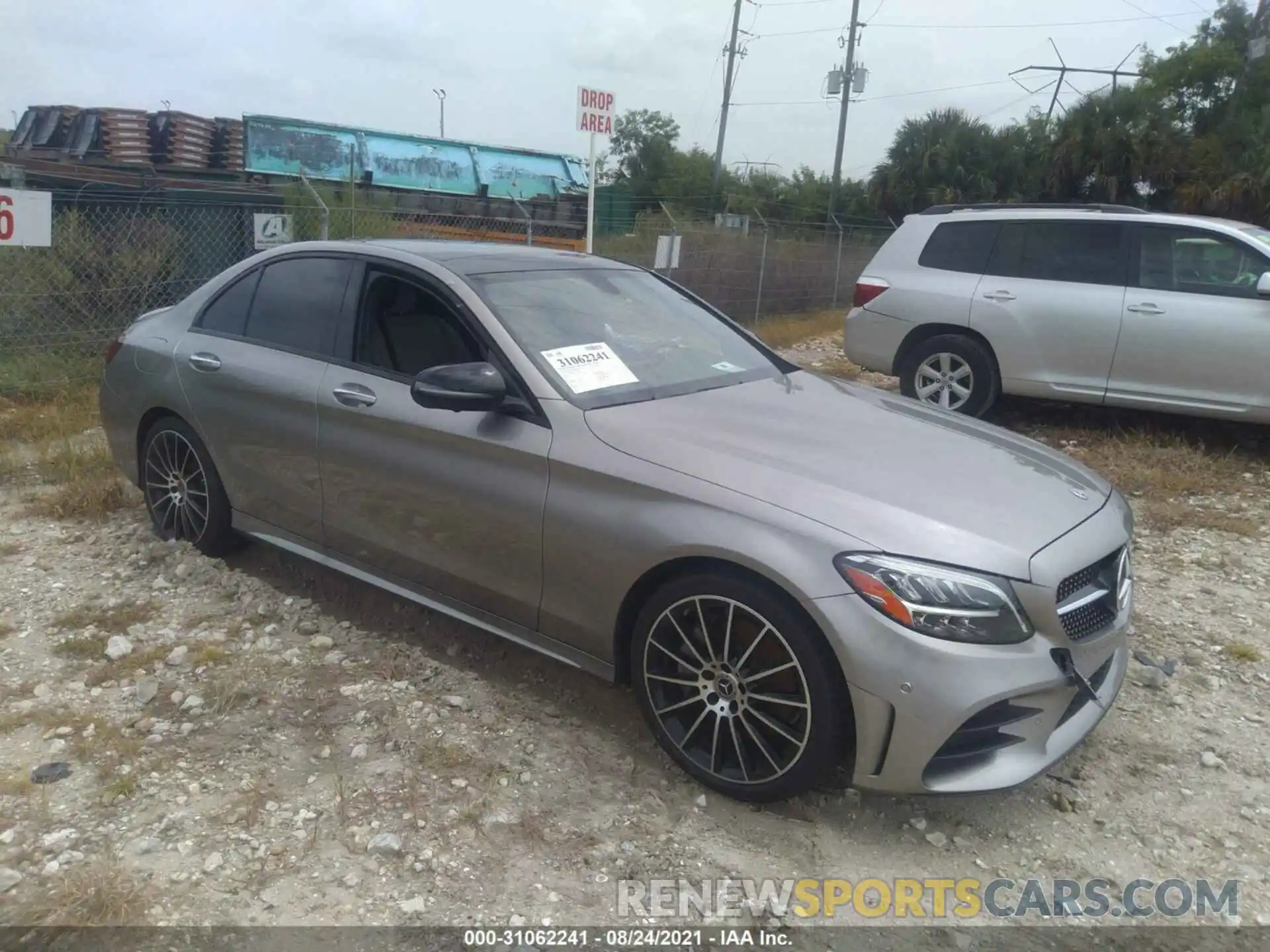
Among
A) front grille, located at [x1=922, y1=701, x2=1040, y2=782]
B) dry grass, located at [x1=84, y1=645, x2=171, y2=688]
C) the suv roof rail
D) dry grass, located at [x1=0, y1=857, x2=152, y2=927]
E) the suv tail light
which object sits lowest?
dry grass, located at [x1=0, y1=857, x2=152, y2=927]

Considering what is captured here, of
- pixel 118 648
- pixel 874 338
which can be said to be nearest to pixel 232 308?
pixel 118 648

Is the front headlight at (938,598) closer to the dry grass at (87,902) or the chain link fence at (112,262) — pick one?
the dry grass at (87,902)

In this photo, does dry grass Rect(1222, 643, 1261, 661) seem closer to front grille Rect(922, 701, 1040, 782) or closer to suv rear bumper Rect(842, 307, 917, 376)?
front grille Rect(922, 701, 1040, 782)

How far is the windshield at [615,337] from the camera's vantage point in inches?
139

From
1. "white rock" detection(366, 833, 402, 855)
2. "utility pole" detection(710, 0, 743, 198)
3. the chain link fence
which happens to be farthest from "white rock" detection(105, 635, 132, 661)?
"utility pole" detection(710, 0, 743, 198)

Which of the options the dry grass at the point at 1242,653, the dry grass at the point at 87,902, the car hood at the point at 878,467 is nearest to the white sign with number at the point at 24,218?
the car hood at the point at 878,467

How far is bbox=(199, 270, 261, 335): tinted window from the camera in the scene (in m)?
4.51

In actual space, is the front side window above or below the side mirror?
above

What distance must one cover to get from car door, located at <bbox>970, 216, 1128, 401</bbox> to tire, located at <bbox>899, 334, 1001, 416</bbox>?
0.10 meters

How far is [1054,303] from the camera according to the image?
7398 millimetres

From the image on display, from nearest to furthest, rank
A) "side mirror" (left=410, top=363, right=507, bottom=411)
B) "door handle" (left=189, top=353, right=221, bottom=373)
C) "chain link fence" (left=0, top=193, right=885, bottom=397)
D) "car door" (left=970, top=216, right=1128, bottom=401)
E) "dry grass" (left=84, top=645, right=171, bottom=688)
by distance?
"side mirror" (left=410, top=363, right=507, bottom=411) < "dry grass" (left=84, top=645, right=171, bottom=688) < "door handle" (left=189, top=353, right=221, bottom=373) < "car door" (left=970, top=216, right=1128, bottom=401) < "chain link fence" (left=0, top=193, right=885, bottom=397)

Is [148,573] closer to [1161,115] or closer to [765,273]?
[765,273]

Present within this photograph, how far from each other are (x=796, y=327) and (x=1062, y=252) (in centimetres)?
642

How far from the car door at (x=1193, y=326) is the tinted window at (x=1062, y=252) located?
159mm
